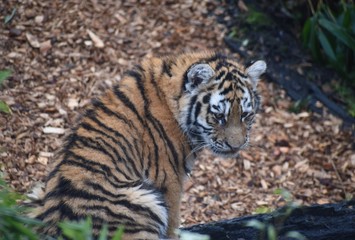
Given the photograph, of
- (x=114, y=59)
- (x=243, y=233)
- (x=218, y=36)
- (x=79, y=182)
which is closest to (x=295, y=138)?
(x=218, y=36)

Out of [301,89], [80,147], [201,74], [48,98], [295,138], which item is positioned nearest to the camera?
A: [80,147]

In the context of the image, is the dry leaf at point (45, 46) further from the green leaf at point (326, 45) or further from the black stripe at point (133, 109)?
the green leaf at point (326, 45)

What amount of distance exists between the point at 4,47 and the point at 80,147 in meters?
3.01

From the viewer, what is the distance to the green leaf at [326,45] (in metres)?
8.00

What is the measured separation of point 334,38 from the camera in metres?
8.21

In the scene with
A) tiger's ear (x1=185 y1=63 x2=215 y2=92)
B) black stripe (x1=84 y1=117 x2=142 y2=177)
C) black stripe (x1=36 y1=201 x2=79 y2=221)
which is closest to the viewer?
black stripe (x1=36 y1=201 x2=79 y2=221)

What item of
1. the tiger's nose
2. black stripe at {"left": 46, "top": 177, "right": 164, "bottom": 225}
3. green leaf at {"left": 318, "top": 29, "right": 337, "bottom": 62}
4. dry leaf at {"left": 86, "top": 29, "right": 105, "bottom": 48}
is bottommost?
black stripe at {"left": 46, "top": 177, "right": 164, "bottom": 225}

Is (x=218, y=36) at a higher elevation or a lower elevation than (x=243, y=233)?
higher

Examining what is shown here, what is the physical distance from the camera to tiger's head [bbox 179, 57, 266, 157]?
4.90 metres

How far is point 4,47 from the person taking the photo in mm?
7094

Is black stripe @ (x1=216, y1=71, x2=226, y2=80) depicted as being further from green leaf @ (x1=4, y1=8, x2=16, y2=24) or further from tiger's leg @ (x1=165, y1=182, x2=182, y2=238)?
green leaf @ (x1=4, y1=8, x2=16, y2=24)

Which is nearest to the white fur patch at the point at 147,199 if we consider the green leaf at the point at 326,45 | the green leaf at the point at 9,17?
the green leaf at the point at 9,17

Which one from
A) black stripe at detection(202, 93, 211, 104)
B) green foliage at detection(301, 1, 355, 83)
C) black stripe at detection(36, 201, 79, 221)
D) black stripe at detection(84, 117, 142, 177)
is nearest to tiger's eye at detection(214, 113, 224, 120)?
black stripe at detection(202, 93, 211, 104)

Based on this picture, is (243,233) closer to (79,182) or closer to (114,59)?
(79,182)
